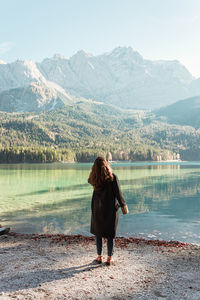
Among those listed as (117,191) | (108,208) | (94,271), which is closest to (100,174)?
(117,191)

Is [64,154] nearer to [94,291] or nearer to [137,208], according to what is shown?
[137,208]

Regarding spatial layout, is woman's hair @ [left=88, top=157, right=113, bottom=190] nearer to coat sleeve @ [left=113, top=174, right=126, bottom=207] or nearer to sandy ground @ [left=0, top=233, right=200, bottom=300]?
coat sleeve @ [left=113, top=174, right=126, bottom=207]

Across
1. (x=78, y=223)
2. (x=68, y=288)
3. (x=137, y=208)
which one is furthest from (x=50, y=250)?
(x=137, y=208)

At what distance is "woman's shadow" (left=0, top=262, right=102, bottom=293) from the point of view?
7789 millimetres

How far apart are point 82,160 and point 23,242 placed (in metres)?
186

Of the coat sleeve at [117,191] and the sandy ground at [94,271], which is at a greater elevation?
the coat sleeve at [117,191]

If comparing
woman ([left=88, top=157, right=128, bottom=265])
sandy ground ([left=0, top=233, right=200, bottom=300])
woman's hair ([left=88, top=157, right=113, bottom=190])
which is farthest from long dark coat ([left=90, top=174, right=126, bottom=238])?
sandy ground ([left=0, top=233, right=200, bottom=300])

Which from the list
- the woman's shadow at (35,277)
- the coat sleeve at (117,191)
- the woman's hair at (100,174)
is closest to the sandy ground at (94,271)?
the woman's shadow at (35,277)

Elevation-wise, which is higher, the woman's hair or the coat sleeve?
the woman's hair

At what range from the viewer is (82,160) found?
7859 inches

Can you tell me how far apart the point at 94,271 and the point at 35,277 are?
1.94 meters

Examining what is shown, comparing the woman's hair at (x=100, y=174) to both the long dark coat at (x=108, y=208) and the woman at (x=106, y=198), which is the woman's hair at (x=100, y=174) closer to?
the woman at (x=106, y=198)

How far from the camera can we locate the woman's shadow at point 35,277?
25.6ft

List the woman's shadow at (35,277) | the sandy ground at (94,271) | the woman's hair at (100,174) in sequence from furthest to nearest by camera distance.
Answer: the woman's hair at (100,174)
the woman's shadow at (35,277)
the sandy ground at (94,271)
